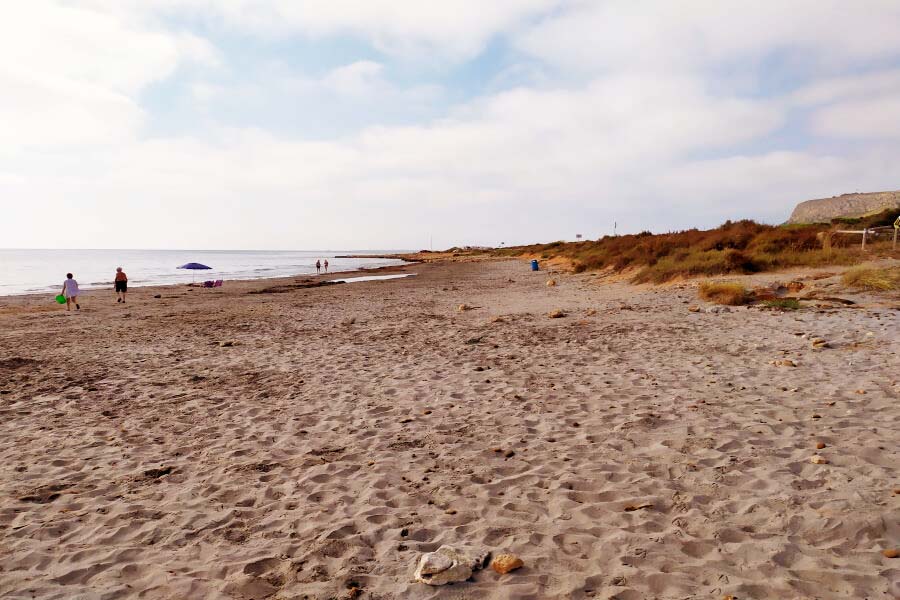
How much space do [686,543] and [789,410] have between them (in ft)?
11.1

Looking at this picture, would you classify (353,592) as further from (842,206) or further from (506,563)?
(842,206)

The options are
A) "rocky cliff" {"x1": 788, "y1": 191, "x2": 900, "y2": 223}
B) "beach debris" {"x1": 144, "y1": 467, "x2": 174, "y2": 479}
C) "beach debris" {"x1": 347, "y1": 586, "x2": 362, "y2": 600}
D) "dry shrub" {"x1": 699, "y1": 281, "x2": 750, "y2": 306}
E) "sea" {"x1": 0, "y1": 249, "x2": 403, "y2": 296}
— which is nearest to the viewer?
"beach debris" {"x1": 347, "y1": 586, "x2": 362, "y2": 600}

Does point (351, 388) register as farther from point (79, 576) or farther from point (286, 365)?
point (79, 576)

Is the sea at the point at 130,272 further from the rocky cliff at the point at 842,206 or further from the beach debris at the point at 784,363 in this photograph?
the rocky cliff at the point at 842,206

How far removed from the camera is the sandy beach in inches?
135

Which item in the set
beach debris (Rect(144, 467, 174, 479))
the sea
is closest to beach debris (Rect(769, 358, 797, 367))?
beach debris (Rect(144, 467, 174, 479))

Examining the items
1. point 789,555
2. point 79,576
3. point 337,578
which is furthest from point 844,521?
point 79,576

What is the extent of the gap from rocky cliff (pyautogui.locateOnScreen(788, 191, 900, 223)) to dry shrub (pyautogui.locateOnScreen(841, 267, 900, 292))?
156 ft

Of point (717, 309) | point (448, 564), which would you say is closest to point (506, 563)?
point (448, 564)

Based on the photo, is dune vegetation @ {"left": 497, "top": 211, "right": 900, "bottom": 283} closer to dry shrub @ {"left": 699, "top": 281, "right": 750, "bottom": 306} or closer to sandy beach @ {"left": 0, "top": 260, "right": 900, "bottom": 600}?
dry shrub @ {"left": 699, "top": 281, "right": 750, "bottom": 306}

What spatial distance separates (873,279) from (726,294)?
144 inches

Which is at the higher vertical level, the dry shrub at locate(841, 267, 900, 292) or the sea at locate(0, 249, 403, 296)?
the sea at locate(0, 249, 403, 296)

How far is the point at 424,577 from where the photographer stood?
3.37 meters

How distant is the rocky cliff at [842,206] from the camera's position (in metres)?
54.8
